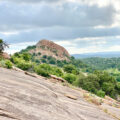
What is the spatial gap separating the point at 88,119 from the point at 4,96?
791cm

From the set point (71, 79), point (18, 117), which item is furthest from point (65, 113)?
point (71, 79)

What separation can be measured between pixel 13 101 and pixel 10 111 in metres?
1.69

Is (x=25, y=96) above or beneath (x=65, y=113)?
above

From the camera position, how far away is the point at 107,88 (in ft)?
266

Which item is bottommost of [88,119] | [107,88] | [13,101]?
[107,88]

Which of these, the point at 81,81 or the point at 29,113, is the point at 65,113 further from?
the point at 81,81

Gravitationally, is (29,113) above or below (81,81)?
above

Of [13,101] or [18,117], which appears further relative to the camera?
[13,101]

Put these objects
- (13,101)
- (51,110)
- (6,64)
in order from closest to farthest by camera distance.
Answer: (13,101), (51,110), (6,64)

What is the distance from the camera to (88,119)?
17.5 metres

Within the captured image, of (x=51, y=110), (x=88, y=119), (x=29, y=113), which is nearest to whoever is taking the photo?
(x=29, y=113)

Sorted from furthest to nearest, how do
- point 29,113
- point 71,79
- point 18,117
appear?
point 71,79 < point 29,113 < point 18,117

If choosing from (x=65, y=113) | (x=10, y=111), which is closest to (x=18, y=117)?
(x=10, y=111)

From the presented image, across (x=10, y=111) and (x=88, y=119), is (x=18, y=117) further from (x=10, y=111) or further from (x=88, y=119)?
(x=88, y=119)
